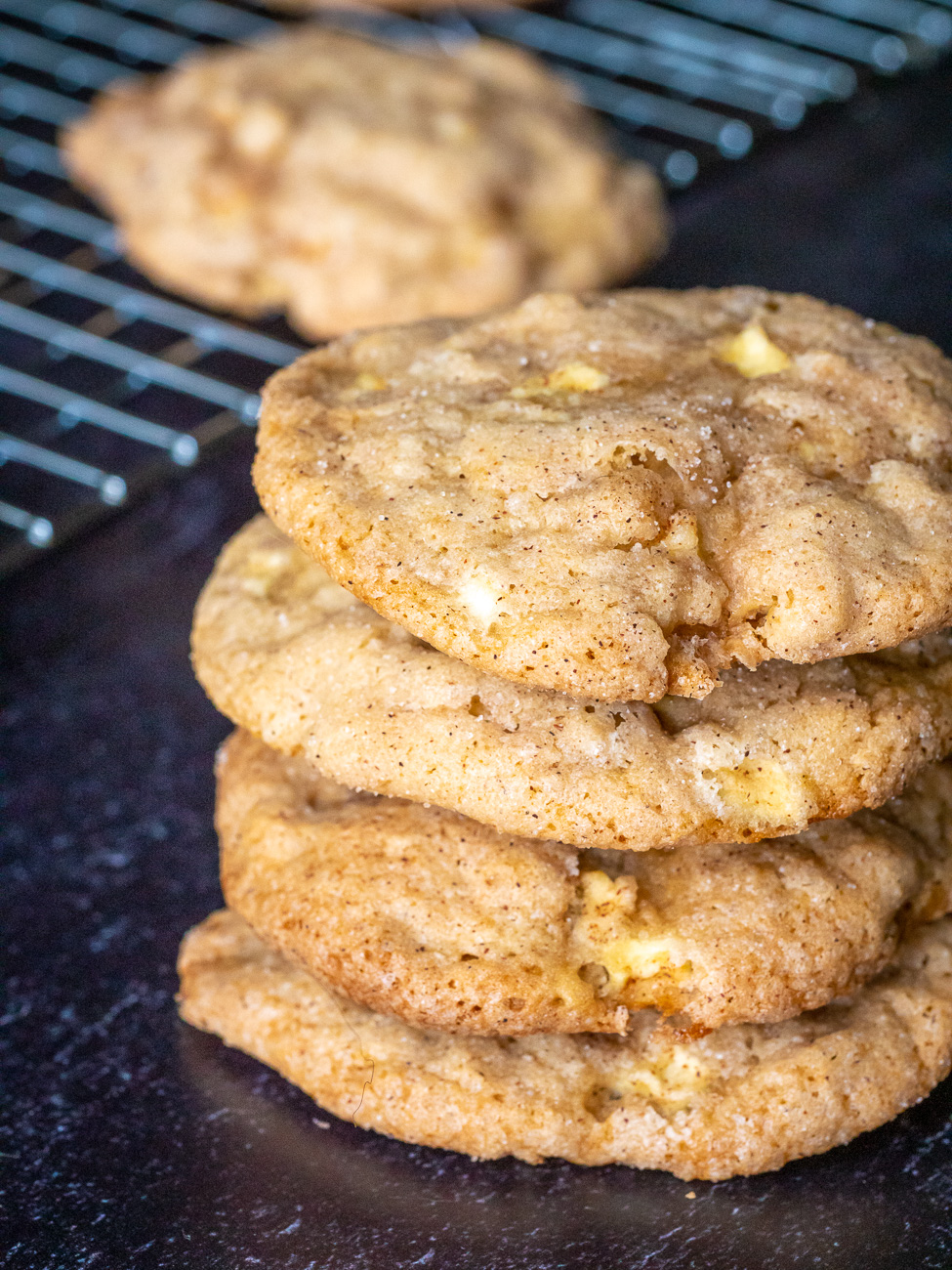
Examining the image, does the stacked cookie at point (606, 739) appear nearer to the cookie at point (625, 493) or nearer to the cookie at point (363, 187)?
the cookie at point (625, 493)

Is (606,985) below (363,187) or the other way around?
below

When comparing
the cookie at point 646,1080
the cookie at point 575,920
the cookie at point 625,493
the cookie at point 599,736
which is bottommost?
the cookie at point 646,1080

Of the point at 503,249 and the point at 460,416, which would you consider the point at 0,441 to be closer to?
the point at 503,249

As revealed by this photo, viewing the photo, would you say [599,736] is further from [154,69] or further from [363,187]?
[154,69]

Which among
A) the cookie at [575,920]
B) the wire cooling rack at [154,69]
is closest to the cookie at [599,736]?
the cookie at [575,920]

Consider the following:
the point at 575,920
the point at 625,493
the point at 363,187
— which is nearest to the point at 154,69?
the point at 363,187

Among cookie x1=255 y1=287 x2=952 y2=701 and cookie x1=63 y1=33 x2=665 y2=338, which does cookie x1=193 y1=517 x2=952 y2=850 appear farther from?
cookie x1=63 y1=33 x2=665 y2=338

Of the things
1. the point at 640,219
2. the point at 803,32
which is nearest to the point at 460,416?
the point at 640,219

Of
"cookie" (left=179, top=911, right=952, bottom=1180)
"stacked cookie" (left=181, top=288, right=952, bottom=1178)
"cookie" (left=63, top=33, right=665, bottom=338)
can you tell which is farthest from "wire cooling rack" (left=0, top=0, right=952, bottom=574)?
"cookie" (left=179, top=911, right=952, bottom=1180)
